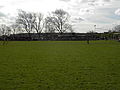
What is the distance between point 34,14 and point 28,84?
84231mm

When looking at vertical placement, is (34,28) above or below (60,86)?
above

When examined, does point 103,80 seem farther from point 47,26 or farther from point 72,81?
point 47,26

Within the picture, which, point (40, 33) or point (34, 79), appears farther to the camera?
point (40, 33)

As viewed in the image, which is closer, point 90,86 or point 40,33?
point 90,86

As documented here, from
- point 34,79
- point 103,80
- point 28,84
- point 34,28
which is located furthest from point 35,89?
point 34,28

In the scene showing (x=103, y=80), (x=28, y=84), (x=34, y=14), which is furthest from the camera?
(x=34, y=14)

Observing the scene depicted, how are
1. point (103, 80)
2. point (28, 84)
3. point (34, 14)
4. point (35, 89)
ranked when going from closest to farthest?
point (35, 89), point (28, 84), point (103, 80), point (34, 14)

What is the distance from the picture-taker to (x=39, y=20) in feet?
297

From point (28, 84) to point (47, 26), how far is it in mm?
84099

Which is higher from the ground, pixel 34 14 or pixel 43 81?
pixel 34 14

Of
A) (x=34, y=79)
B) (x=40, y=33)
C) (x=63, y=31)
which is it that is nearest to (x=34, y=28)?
(x=40, y=33)

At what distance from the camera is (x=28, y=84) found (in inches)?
269

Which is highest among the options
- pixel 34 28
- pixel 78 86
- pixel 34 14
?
pixel 34 14

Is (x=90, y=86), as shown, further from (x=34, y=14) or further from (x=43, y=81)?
(x=34, y=14)
